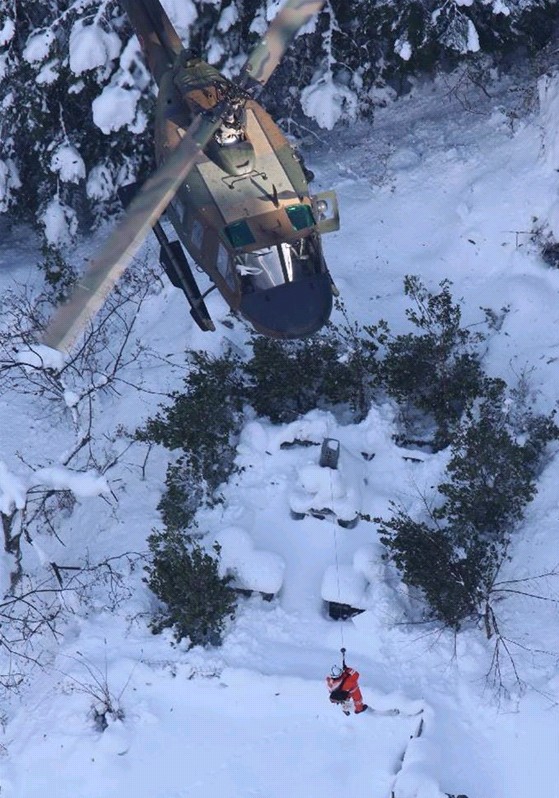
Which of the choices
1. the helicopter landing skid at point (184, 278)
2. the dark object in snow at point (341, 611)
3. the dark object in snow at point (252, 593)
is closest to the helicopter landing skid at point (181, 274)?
the helicopter landing skid at point (184, 278)

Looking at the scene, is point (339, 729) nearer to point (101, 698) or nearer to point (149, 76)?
point (101, 698)

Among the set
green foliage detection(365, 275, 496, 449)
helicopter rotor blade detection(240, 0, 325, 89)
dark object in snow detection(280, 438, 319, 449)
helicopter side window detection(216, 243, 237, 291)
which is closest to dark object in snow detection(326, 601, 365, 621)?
dark object in snow detection(280, 438, 319, 449)

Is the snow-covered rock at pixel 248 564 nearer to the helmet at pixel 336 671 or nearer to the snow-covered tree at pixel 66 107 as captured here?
the helmet at pixel 336 671

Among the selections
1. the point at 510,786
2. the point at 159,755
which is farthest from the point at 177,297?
the point at 510,786

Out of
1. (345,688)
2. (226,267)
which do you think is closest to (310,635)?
(345,688)

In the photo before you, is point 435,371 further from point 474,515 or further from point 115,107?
point 115,107

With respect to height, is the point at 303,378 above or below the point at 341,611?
above
